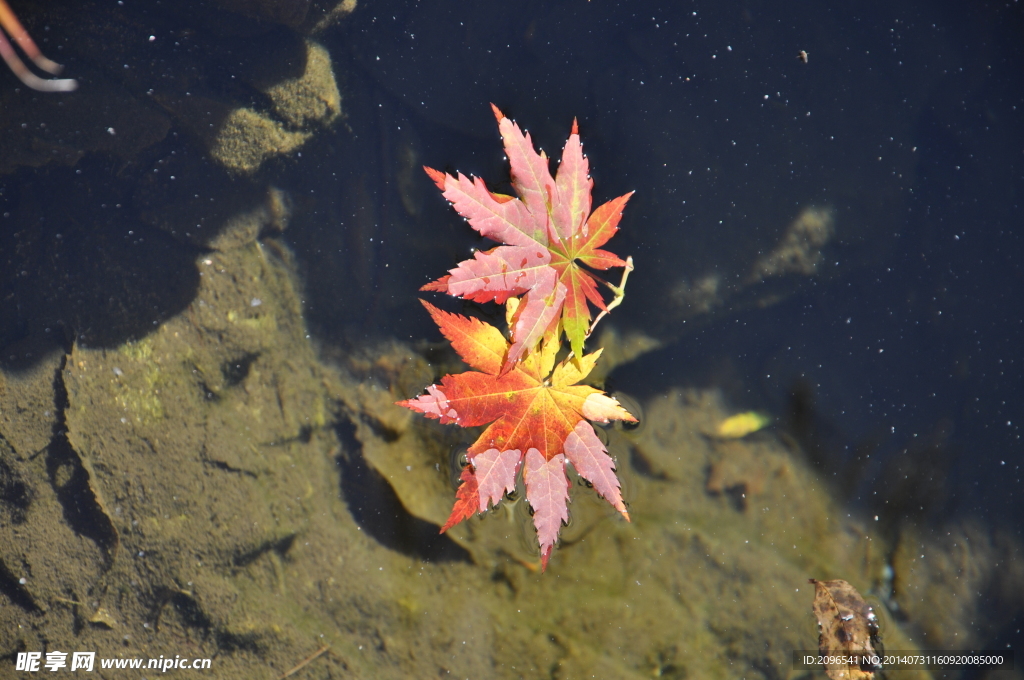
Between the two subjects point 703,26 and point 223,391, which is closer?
point 703,26

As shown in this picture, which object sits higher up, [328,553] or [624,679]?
[328,553]

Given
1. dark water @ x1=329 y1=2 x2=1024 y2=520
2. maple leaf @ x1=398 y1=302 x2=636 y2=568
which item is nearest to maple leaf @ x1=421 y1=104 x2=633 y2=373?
maple leaf @ x1=398 y1=302 x2=636 y2=568

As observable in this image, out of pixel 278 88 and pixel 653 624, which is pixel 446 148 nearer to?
pixel 278 88

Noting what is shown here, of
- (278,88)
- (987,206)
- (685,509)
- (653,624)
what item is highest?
(278,88)

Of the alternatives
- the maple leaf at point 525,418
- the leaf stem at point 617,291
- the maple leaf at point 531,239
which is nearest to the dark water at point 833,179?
the leaf stem at point 617,291

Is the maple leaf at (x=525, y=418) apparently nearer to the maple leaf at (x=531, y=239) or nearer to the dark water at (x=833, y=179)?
the maple leaf at (x=531, y=239)

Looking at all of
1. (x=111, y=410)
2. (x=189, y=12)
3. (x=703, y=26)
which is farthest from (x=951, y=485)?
(x=189, y=12)
